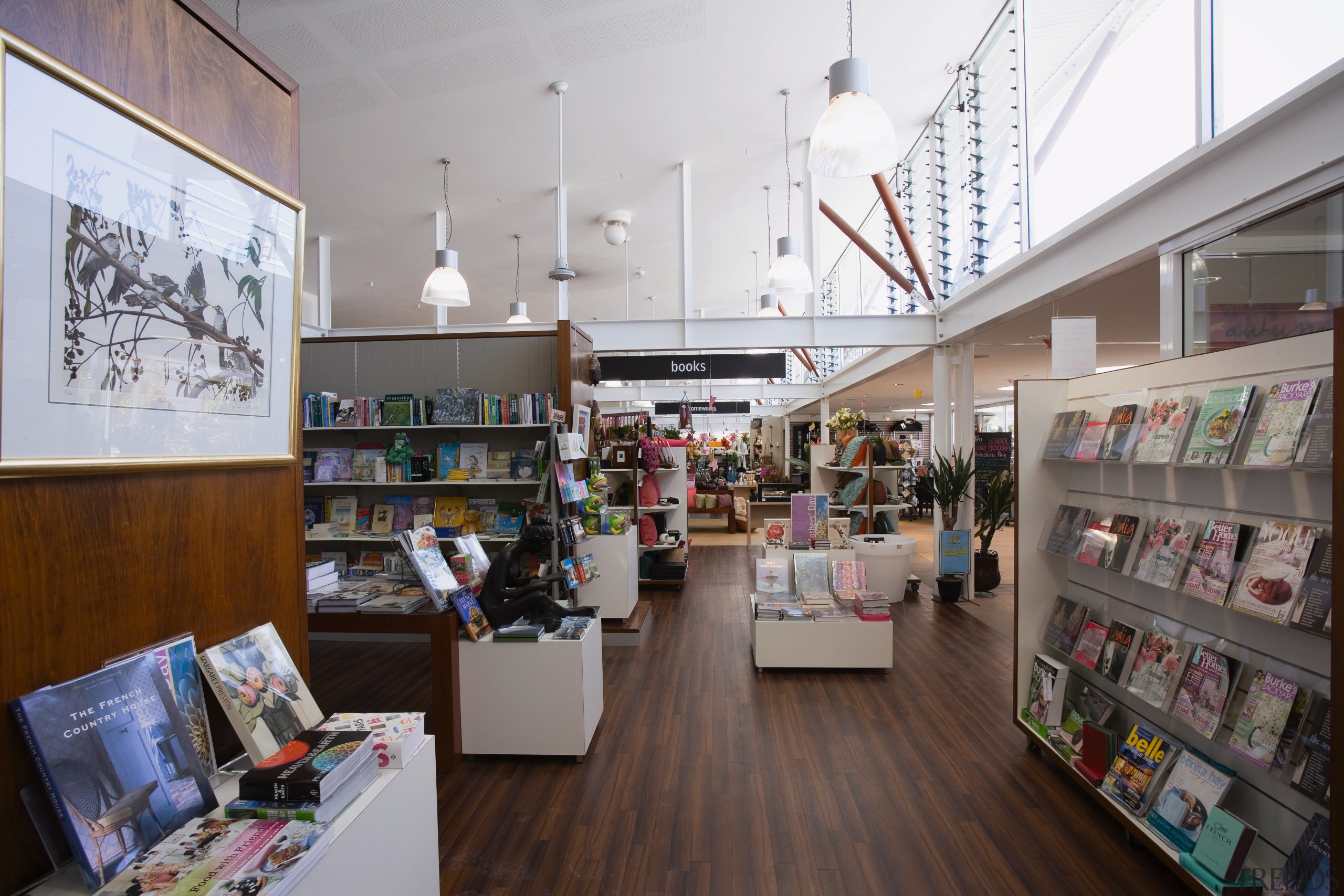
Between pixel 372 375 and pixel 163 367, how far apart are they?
15.9 ft

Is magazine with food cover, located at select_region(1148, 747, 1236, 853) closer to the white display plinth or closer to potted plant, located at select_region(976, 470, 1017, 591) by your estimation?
the white display plinth

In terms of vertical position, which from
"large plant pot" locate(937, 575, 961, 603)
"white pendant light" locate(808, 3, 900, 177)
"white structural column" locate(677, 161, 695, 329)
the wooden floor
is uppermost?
"white structural column" locate(677, 161, 695, 329)

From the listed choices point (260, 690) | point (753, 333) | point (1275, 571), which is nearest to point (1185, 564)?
point (1275, 571)

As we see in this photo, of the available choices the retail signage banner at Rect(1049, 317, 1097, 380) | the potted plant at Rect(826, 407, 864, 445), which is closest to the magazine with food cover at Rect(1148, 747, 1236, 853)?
the retail signage banner at Rect(1049, 317, 1097, 380)

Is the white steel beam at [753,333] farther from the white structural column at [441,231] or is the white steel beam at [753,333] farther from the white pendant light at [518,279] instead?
the white structural column at [441,231]

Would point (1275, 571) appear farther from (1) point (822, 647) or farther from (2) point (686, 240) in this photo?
(2) point (686, 240)

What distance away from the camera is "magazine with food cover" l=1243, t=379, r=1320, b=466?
6.78 feet

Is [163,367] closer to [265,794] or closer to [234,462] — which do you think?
[234,462]

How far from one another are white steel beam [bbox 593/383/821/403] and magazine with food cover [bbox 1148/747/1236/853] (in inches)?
461

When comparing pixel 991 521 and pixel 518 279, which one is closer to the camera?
pixel 991 521

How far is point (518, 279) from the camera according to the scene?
33.4ft

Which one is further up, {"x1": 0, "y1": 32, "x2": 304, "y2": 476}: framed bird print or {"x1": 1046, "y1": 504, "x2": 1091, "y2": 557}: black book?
{"x1": 0, "y1": 32, "x2": 304, "y2": 476}: framed bird print

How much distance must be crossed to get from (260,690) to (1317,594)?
3111mm

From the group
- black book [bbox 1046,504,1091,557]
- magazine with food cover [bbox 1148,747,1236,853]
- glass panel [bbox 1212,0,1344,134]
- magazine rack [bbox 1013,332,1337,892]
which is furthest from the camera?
black book [bbox 1046,504,1091,557]
